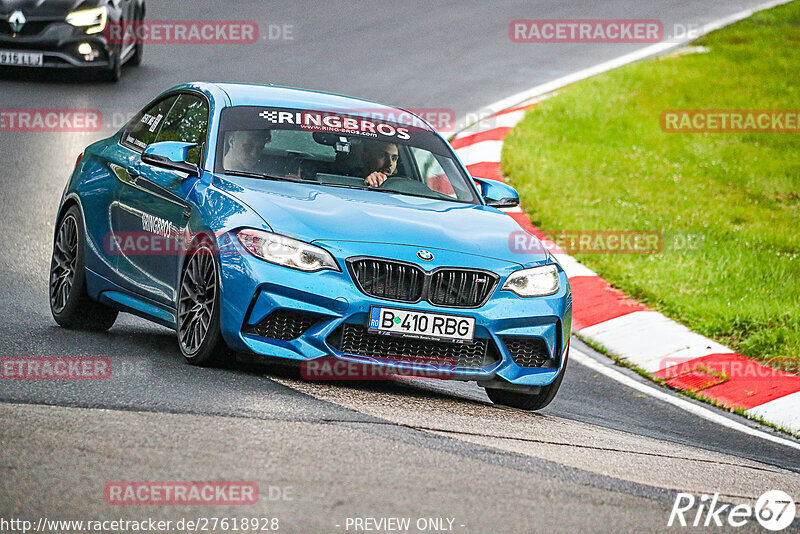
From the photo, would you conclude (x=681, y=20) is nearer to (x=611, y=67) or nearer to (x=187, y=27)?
(x=611, y=67)

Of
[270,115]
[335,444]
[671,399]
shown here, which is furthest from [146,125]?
[671,399]

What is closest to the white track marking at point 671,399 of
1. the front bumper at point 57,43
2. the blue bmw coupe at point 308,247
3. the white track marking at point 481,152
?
the blue bmw coupe at point 308,247

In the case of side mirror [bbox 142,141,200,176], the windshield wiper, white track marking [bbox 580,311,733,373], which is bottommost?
white track marking [bbox 580,311,733,373]

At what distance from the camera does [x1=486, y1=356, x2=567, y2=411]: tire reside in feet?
23.9

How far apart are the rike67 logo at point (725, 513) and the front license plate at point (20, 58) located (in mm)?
12313

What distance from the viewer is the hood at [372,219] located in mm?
6746

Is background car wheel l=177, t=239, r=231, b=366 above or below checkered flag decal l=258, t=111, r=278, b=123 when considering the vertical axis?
below

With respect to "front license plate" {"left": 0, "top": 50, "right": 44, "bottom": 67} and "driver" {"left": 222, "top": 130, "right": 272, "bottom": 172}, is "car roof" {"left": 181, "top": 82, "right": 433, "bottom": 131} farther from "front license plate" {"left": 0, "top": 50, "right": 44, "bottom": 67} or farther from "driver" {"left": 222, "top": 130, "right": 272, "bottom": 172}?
"front license plate" {"left": 0, "top": 50, "right": 44, "bottom": 67}

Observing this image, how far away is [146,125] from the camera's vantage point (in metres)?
8.48

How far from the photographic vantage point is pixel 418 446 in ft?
18.5

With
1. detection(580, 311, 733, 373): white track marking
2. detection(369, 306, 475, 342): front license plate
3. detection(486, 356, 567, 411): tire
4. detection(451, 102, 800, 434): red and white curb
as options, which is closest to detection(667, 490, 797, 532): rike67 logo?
detection(369, 306, 475, 342): front license plate

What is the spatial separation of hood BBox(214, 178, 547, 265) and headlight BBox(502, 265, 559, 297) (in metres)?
0.07

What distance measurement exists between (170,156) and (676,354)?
13.1 ft

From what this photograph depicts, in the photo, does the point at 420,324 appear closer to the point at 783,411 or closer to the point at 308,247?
the point at 308,247
